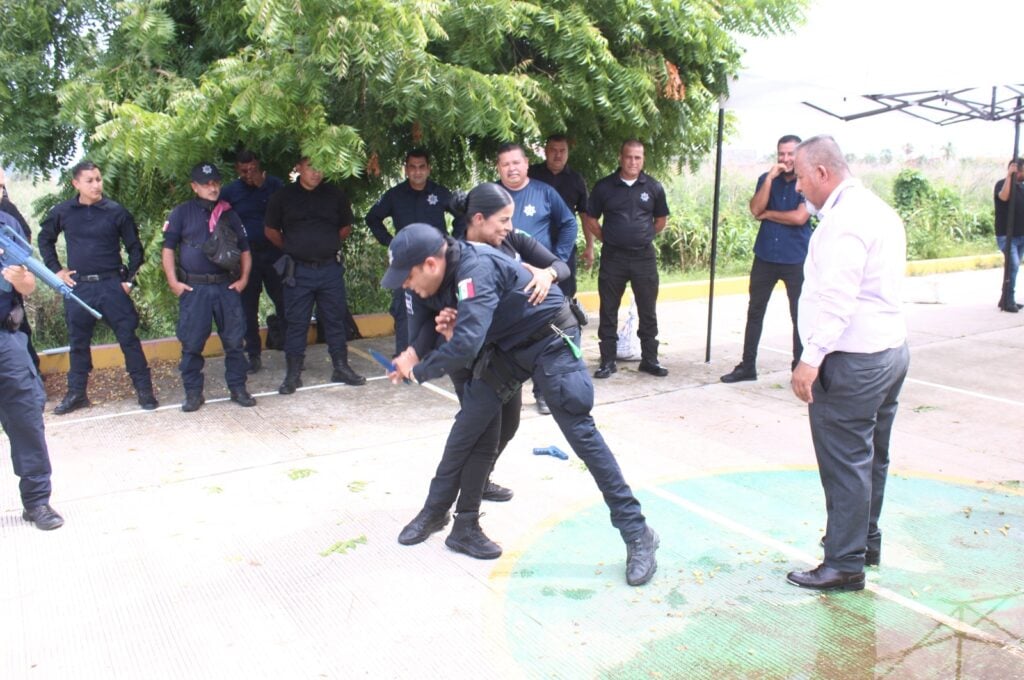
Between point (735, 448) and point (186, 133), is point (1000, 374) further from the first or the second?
point (186, 133)

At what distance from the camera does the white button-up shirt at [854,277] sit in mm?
3273

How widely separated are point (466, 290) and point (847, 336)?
1.52 meters

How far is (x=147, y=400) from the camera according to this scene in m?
6.54

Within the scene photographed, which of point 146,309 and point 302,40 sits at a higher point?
point 302,40

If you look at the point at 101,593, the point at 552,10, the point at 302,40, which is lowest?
the point at 101,593

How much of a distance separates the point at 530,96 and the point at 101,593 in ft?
14.2

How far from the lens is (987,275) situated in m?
14.4

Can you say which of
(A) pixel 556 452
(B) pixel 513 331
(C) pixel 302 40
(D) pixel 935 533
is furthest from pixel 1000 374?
(C) pixel 302 40

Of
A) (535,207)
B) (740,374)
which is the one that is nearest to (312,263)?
(535,207)

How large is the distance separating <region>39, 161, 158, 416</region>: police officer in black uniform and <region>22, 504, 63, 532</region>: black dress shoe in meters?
2.11

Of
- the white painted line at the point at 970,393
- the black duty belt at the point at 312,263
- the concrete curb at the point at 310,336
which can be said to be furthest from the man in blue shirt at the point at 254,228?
the white painted line at the point at 970,393

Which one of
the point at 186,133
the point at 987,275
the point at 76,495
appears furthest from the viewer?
the point at 987,275

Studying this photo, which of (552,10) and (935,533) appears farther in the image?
(552,10)

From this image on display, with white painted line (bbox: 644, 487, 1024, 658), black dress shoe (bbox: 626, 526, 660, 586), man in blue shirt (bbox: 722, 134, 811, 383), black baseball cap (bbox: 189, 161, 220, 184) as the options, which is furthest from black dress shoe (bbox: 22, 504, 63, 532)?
man in blue shirt (bbox: 722, 134, 811, 383)
